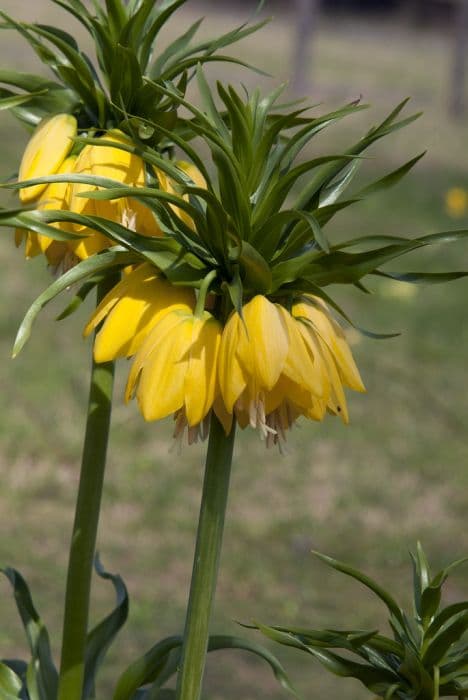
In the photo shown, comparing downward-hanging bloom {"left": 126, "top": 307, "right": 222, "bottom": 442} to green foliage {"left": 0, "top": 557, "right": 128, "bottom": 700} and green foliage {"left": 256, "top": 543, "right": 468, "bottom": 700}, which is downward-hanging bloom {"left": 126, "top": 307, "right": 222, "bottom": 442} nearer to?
green foliage {"left": 256, "top": 543, "right": 468, "bottom": 700}

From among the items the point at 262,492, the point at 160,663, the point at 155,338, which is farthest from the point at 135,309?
the point at 262,492

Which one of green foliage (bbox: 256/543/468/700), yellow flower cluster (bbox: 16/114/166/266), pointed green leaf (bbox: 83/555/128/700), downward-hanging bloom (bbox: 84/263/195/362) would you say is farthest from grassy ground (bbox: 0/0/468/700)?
downward-hanging bloom (bbox: 84/263/195/362)

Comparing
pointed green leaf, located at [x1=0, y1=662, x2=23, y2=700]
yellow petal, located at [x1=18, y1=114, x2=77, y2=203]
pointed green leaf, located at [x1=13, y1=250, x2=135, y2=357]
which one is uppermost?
yellow petal, located at [x1=18, y1=114, x2=77, y2=203]

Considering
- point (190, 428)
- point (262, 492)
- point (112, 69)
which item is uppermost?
point (112, 69)

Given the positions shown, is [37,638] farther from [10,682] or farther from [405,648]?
[405,648]

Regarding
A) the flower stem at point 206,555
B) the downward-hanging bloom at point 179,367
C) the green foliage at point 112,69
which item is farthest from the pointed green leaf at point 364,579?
the green foliage at point 112,69

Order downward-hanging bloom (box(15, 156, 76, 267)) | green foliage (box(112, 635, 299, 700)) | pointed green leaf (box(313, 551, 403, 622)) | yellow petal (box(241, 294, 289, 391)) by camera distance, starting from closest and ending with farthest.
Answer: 1. yellow petal (box(241, 294, 289, 391))
2. pointed green leaf (box(313, 551, 403, 622))
3. downward-hanging bloom (box(15, 156, 76, 267))
4. green foliage (box(112, 635, 299, 700))

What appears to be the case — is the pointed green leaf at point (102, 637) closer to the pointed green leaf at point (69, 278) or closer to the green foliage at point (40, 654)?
the green foliage at point (40, 654)
